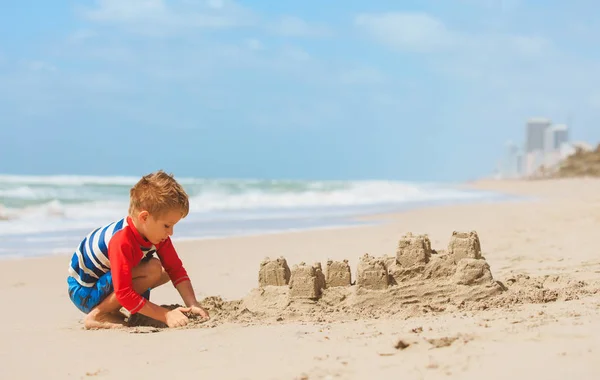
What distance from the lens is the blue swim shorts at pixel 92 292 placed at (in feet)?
13.1

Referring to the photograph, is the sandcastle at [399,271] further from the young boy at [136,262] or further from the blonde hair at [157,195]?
the blonde hair at [157,195]

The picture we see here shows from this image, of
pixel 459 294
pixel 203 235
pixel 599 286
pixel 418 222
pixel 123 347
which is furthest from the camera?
pixel 418 222

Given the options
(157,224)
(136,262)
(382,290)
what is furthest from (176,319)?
(382,290)

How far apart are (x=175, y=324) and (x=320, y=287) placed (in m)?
0.92

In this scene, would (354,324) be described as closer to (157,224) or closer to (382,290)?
(382,290)

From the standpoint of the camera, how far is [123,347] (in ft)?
10.8

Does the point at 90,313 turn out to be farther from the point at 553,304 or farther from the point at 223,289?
the point at 553,304

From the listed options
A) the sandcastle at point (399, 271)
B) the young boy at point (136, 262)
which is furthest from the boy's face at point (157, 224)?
the sandcastle at point (399, 271)

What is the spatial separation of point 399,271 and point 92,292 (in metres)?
1.87

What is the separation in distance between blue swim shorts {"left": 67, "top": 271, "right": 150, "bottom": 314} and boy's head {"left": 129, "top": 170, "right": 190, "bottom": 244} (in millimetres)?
429

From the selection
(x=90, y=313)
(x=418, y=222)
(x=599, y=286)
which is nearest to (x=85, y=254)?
(x=90, y=313)

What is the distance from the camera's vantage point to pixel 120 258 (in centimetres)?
379

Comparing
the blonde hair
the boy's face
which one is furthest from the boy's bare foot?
the blonde hair

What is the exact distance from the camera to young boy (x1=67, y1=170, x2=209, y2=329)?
12.4ft
